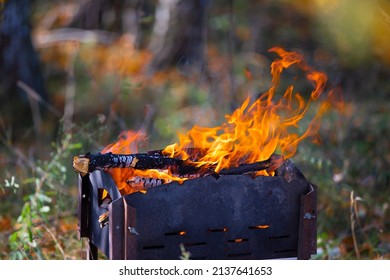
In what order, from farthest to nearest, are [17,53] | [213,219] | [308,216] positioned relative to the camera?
[17,53] → [308,216] → [213,219]

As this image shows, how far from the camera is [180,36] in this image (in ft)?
31.8

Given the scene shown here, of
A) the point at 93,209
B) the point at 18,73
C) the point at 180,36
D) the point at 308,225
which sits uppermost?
the point at 180,36

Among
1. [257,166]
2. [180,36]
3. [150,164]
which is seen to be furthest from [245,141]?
[180,36]

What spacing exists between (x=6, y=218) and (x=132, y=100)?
390 centimetres

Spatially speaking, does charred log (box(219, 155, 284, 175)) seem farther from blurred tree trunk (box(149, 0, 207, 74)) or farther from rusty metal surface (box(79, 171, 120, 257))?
blurred tree trunk (box(149, 0, 207, 74))

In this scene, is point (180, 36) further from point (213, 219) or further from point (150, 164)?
point (213, 219)

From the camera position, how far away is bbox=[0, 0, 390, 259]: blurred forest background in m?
4.84

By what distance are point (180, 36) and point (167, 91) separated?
817mm

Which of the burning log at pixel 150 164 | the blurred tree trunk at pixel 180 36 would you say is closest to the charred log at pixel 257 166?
the burning log at pixel 150 164

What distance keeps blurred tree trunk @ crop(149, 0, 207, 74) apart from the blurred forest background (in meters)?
0.02

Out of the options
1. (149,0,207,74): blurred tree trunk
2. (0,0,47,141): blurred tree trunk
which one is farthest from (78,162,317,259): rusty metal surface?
(149,0,207,74): blurred tree trunk

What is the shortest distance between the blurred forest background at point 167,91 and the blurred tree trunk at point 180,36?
16 millimetres

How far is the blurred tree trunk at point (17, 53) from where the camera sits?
23.6 feet

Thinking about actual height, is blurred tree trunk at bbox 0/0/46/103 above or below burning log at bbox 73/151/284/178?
above
